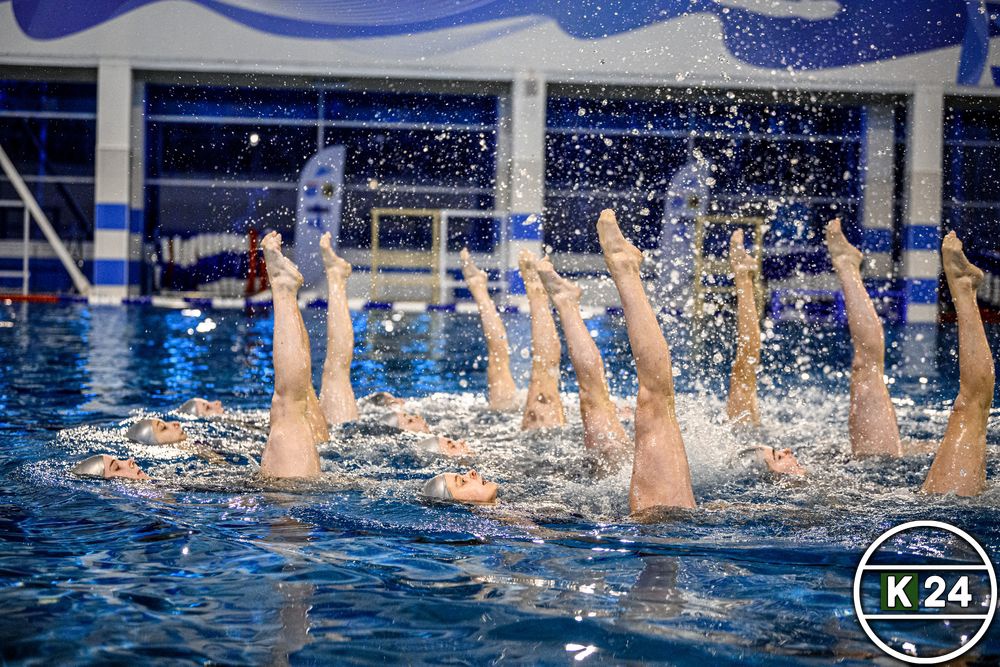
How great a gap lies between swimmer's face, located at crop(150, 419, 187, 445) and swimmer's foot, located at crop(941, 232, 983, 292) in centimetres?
347

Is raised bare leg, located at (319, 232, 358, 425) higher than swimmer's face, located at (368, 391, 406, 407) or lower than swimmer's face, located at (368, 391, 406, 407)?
higher

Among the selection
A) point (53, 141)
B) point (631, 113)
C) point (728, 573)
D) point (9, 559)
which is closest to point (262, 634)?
point (9, 559)

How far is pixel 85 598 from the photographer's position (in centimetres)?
271

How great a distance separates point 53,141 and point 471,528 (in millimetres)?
18654

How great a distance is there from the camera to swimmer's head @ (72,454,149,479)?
4.16 meters

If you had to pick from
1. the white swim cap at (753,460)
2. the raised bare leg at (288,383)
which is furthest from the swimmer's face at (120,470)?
the white swim cap at (753,460)

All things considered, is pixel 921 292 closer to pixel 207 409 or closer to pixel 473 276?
pixel 473 276

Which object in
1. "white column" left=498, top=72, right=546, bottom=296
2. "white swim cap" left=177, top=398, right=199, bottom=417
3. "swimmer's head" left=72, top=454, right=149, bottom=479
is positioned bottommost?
"white swim cap" left=177, top=398, right=199, bottom=417

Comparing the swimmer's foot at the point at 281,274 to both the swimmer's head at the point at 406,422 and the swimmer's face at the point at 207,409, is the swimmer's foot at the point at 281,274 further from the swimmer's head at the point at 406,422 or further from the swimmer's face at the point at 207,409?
the swimmer's face at the point at 207,409

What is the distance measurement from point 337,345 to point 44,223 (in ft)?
47.6

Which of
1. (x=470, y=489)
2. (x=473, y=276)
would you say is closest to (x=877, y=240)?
(x=473, y=276)

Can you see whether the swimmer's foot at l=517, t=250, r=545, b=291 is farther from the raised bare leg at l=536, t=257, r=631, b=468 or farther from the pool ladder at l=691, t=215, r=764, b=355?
the pool ladder at l=691, t=215, r=764, b=355

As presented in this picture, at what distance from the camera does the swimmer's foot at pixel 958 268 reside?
12.0 ft

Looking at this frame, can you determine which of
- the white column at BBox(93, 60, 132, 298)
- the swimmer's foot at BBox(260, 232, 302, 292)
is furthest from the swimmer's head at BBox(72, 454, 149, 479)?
the white column at BBox(93, 60, 132, 298)
